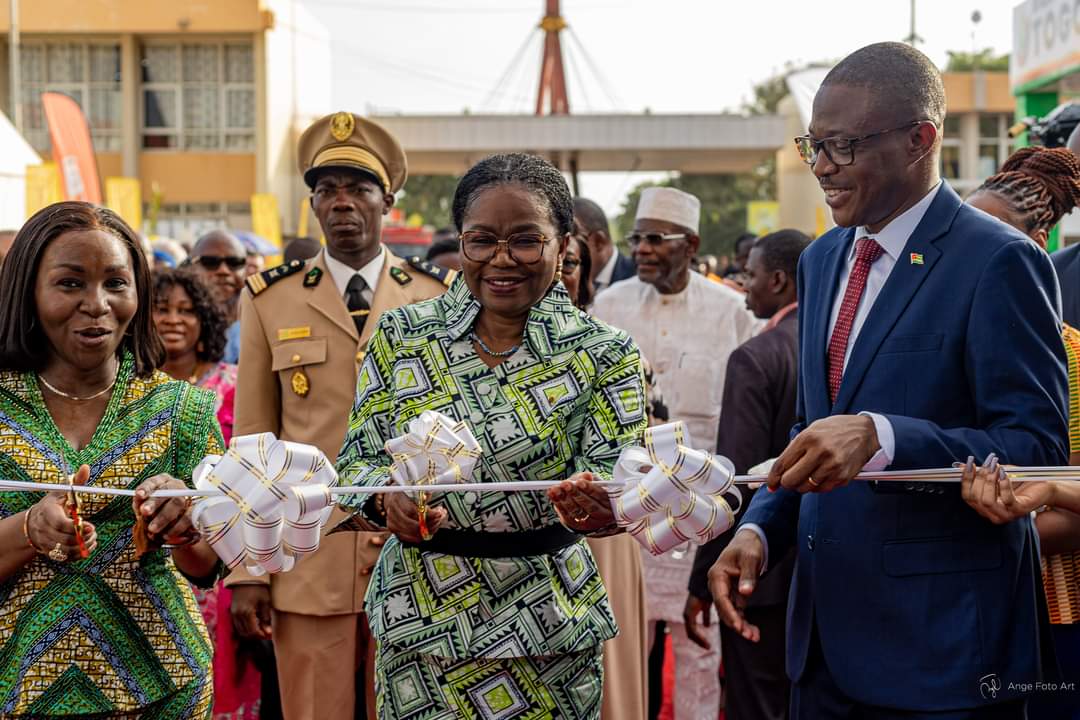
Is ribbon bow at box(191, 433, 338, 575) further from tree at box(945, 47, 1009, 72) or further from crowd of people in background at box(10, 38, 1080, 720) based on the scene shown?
tree at box(945, 47, 1009, 72)

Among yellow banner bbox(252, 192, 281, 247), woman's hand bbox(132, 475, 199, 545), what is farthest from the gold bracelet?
yellow banner bbox(252, 192, 281, 247)

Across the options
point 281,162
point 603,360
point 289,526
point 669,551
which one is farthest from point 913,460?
point 281,162

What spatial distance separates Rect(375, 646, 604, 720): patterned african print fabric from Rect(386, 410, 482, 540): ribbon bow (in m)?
0.41

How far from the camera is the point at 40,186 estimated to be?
14.8 m

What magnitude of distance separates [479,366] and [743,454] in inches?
89.0

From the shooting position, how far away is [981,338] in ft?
8.96

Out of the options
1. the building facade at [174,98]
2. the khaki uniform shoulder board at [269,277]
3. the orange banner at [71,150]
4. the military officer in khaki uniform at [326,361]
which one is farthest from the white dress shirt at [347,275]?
the building facade at [174,98]

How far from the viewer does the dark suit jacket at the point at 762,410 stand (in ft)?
17.2

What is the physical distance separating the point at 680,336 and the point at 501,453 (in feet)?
12.0

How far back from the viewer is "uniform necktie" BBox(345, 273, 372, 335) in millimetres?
4855

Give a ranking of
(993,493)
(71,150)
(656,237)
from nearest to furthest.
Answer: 1. (993,493)
2. (656,237)
3. (71,150)

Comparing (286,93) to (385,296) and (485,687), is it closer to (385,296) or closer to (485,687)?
(385,296)

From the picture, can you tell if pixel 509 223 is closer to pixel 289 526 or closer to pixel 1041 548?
pixel 289 526

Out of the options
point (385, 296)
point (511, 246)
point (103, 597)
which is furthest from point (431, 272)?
point (103, 597)
